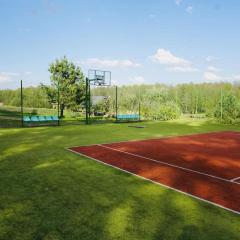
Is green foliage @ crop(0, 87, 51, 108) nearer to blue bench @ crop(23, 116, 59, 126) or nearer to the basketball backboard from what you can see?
the basketball backboard

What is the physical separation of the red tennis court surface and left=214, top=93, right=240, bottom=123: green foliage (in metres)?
13.0

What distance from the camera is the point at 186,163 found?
10219 mm

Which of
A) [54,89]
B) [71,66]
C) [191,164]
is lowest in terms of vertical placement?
[191,164]

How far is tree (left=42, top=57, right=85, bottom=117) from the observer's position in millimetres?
38312

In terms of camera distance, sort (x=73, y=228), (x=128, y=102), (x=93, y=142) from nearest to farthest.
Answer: (x=73, y=228), (x=93, y=142), (x=128, y=102)

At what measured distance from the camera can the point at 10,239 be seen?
4547 mm

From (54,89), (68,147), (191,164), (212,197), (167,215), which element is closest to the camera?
(167,215)

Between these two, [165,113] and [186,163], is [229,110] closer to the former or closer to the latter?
[165,113]

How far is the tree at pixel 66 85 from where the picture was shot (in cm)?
3831

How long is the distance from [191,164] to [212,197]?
11.4ft

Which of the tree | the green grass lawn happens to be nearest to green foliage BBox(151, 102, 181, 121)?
the tree

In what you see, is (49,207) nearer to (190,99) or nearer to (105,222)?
(105,222)

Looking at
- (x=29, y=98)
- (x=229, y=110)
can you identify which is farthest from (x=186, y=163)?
(x=29, y=98)

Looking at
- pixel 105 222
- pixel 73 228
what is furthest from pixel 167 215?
pixel 73 228
